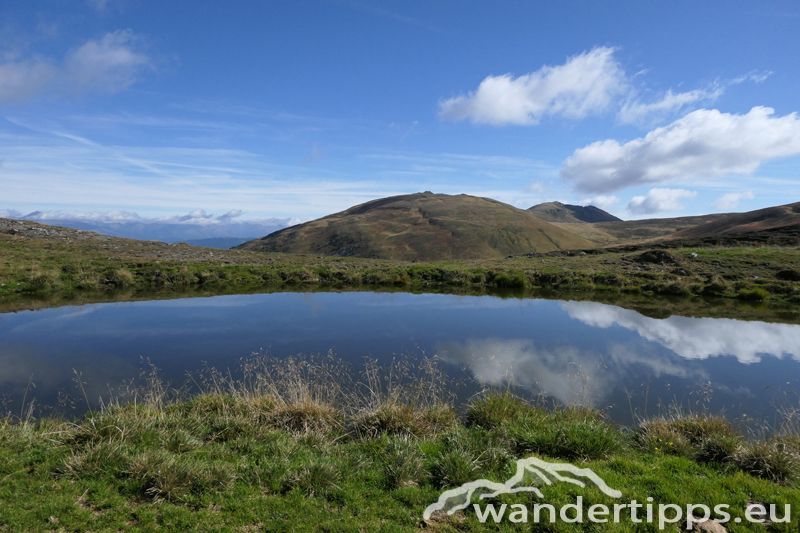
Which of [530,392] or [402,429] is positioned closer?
[402,429]

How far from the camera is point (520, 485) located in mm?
5652

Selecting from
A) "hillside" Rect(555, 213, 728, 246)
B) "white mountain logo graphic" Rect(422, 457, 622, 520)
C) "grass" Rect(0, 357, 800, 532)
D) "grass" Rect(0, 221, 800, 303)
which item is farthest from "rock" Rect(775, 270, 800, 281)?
"hillside" Rect(555, 213, 728, 246)

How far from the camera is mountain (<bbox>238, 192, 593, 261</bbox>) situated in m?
95.3

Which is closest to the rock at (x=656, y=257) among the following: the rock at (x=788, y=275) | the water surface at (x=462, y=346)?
the rock at (x=788, y=275)

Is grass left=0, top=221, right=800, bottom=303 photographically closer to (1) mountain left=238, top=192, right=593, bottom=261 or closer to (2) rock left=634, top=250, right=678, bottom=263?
(2) rock left=634, top=250, right=678, bottom=263

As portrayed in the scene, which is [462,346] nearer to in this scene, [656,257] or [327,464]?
[327,464]

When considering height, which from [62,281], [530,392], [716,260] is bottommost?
[530,392]

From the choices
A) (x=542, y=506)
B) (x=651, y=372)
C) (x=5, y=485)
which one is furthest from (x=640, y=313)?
(x=5, y=485)

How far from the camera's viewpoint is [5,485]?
516cm

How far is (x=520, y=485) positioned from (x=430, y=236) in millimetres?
99293

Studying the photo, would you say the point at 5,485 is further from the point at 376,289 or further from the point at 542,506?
the point at 376,289

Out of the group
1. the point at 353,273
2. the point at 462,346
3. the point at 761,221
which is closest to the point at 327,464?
the point at 462,346

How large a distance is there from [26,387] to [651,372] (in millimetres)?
19176

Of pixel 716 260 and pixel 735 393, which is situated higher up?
pixel 716 260
